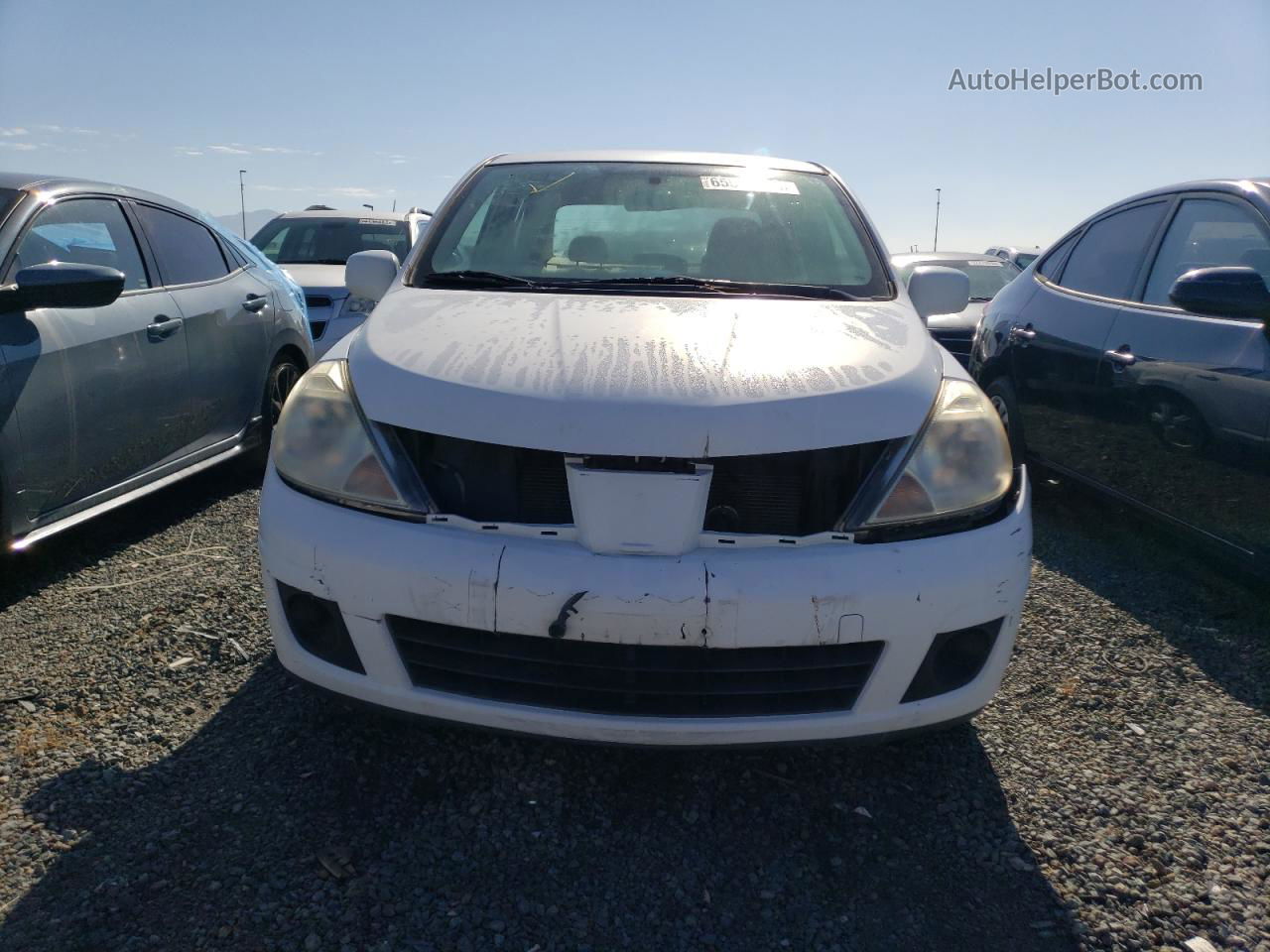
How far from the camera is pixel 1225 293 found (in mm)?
3217

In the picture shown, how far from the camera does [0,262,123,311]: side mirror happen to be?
321cm

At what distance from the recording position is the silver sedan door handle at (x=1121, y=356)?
150 inches

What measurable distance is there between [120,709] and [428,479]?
1.20m

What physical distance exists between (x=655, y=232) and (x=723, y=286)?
1.55ft

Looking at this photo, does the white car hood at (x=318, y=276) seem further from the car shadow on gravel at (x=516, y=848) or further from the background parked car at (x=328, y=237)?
the car shadow on gravel at (x=516, y=848)

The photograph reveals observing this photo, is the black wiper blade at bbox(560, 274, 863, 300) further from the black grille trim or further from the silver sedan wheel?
the silver sedan wheel

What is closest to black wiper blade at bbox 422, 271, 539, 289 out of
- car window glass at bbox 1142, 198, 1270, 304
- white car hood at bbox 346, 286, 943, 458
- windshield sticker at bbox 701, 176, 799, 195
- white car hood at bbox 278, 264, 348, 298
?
white car hood at bbox 346, 286, 943, 458

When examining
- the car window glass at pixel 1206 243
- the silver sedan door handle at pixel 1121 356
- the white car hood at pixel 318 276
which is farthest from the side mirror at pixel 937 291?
the white car hood at pixel 318 276

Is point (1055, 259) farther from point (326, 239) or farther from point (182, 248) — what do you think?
point (326, 239)

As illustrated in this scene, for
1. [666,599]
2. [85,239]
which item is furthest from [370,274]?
[666,599]

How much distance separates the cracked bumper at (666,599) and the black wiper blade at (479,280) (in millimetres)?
1030

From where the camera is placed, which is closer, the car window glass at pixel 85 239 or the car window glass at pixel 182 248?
the car window glass at pixel 85 239

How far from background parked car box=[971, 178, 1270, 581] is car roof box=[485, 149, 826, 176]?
1439mm

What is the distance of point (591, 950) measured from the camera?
1.82m
